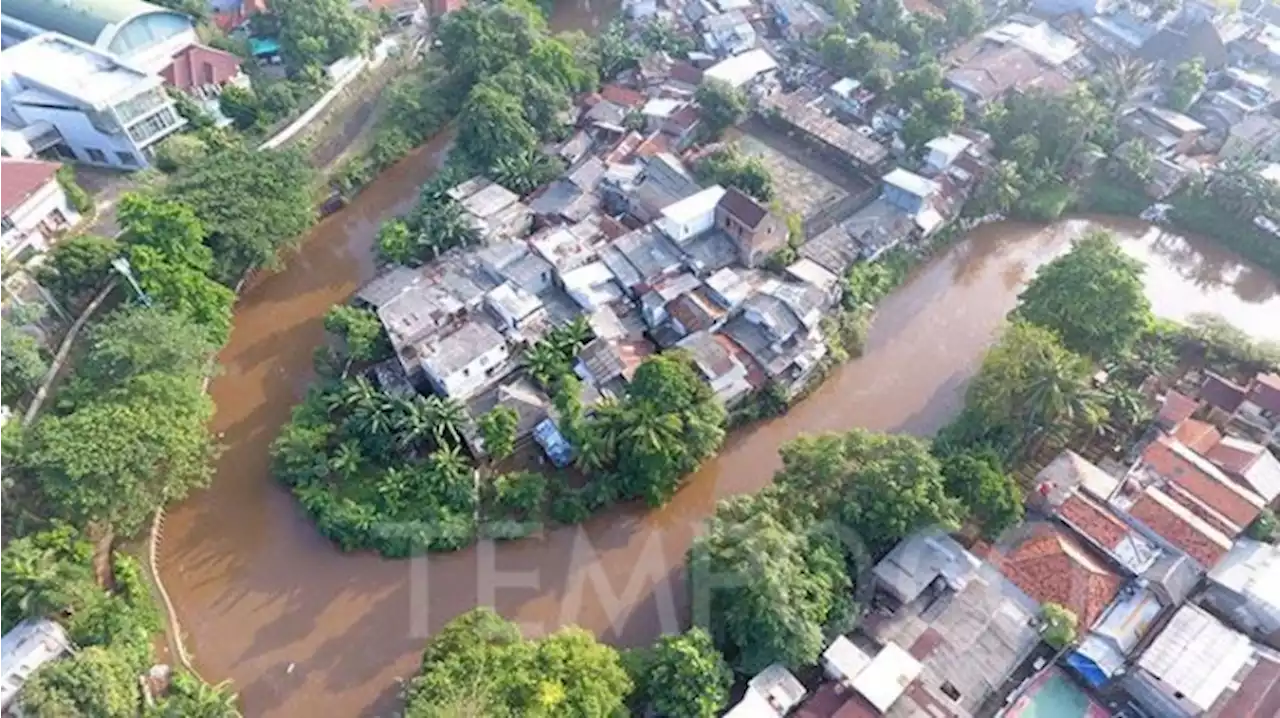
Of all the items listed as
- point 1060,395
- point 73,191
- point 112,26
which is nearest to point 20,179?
point 73,191

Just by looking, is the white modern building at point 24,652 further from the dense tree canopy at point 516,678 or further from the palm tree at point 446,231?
the palm tree at point 446,231

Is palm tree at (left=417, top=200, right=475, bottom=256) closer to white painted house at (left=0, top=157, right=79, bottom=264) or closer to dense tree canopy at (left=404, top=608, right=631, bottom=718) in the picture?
white painted house at (left=0, top=157, right=79, bottom=264)

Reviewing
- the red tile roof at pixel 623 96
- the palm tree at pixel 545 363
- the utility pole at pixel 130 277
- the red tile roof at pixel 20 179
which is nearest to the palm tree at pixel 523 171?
the red tile roof at pixel 623 96

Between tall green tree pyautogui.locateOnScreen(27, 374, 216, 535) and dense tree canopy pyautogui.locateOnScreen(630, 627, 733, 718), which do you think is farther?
tall green tree pyautogui.locateOnScreen(27, 374, 216, 535)

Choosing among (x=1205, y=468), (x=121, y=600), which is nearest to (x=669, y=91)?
(x=1205, y=468)

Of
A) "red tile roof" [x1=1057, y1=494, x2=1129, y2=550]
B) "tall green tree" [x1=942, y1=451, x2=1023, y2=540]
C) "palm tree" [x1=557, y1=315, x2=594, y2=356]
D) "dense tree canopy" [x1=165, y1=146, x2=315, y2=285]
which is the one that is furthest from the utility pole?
"red tile roof" [x1=1057, y1=494, x2=1129, y2=550]

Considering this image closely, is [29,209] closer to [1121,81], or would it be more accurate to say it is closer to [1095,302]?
[1095,302]

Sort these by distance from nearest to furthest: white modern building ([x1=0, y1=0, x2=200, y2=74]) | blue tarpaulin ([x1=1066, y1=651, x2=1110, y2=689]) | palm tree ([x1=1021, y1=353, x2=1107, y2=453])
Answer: blue tarpaulin ([x1=1066, y1=651, x2=1110, y2=689]), palm tree ([x1=1021, y1=353, x2=1107, y2=453]), white modern building ([x1=0, y1=0, x2=200, y2=74])

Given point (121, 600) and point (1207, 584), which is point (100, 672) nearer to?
point (121, 600)
